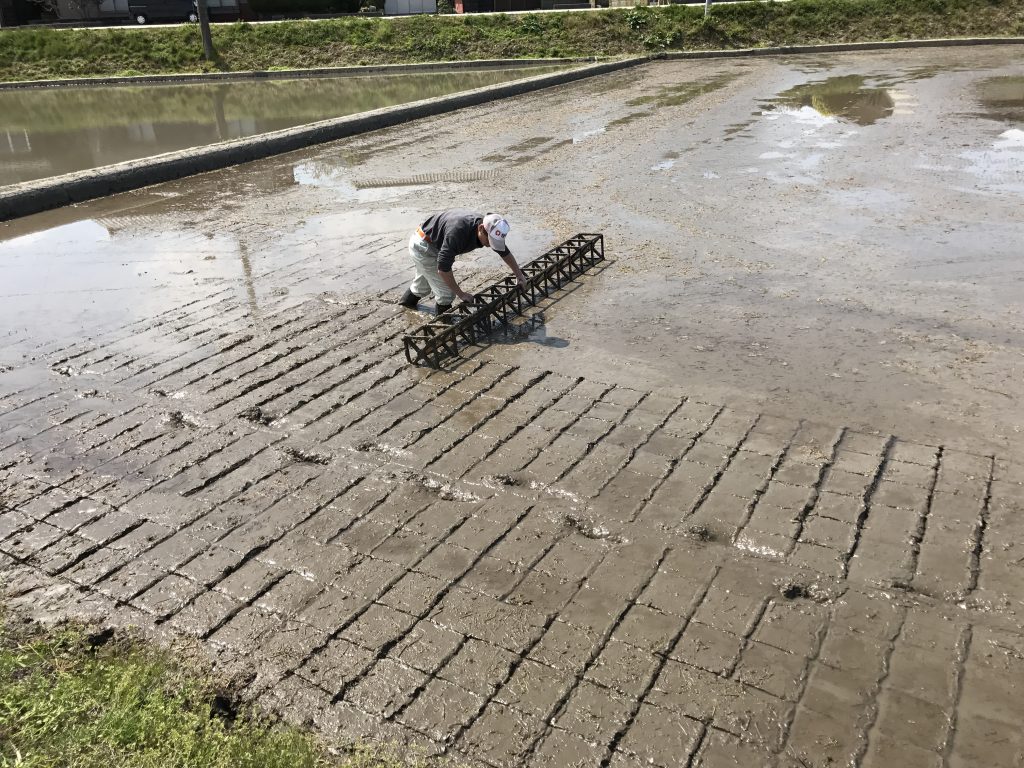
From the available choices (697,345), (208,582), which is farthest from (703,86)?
(208,582)

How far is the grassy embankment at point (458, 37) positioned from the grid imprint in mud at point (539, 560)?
2899 centimetres

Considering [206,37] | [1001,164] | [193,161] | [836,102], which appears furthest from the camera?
[206,37]

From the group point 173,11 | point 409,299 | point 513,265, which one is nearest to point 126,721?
point 513,265

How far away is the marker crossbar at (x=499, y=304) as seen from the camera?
644 cm

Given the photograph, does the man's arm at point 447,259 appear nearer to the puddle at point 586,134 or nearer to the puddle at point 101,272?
the puddle at point 101,272

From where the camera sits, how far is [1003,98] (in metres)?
17.3

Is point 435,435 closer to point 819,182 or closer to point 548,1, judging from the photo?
point 819,182

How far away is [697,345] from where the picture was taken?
654 cm

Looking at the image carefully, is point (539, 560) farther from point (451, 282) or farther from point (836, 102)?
point (836, 102)

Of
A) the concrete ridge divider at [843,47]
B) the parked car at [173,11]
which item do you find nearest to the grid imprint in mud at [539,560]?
the concrete ridge divider at [843,47]

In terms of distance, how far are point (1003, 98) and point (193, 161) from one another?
1700 centimetres

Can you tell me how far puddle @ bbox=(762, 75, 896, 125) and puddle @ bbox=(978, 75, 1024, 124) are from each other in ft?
6.16

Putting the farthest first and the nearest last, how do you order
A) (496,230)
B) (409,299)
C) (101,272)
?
1. (101,272)
2. (409,299)
3. (496,230)

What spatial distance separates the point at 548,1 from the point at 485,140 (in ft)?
102
